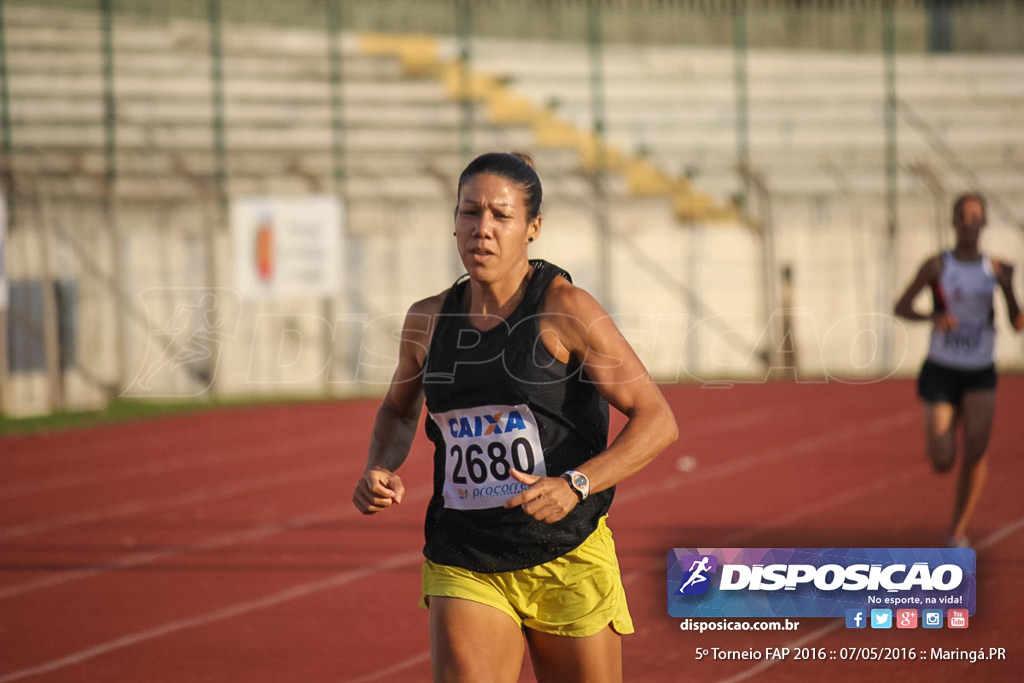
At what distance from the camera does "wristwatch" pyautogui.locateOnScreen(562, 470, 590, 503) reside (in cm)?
346

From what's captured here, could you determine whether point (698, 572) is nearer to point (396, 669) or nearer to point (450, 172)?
point (396, 669)

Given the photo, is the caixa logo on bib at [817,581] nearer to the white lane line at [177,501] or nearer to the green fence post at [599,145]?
the white lane line at [177,501]

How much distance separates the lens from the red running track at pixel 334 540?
6422mm

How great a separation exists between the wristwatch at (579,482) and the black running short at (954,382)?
207 inches

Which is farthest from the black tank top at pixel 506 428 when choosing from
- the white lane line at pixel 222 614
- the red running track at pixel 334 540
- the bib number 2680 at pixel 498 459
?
the white lane line at pixel 222 614

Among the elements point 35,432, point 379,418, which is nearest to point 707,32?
point 35,432

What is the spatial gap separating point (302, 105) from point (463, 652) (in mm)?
22475

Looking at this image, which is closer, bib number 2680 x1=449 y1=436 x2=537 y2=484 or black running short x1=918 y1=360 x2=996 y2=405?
bib number 2680 x1=449 y1=436 x2=537 y2=484

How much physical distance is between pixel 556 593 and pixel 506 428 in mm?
446

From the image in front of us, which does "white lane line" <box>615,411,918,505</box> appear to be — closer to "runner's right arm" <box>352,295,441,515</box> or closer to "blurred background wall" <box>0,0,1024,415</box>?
"blurred background wall" <box>0,0,1024,415</box>

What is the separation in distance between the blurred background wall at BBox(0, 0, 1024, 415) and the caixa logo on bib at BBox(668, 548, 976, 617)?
41.2 feet

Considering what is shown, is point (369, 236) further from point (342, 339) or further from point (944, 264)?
point (944, 264)

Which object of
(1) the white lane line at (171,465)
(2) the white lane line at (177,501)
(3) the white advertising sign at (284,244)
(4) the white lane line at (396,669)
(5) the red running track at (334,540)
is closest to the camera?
(4) the white lane line at (396,669)

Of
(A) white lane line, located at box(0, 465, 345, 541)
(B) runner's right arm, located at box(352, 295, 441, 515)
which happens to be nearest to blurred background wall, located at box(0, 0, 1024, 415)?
(A) white lane line, located at box(0, 465, 345, 541)
